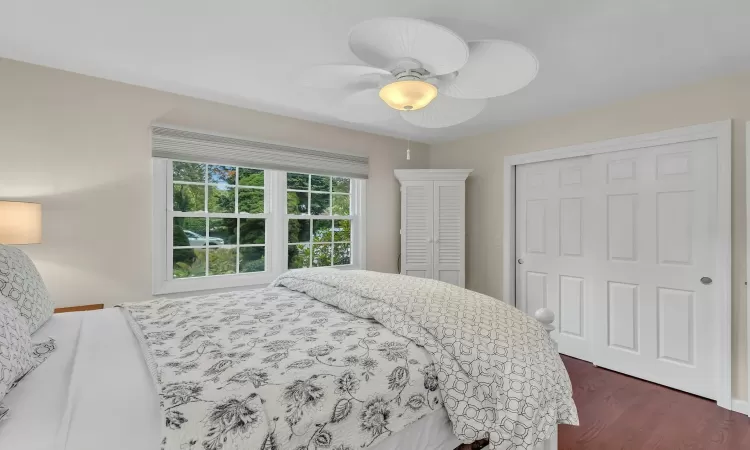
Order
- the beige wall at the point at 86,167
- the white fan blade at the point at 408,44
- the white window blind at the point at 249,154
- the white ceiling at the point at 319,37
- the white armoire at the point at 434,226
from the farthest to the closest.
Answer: the white armoire at the point at 434,226 < the white window blind at the point at 249,154 < the beige wall at the point at 86,167 < the white ceiling at the point at 319,37 < the white fan blade at the point at 408,44

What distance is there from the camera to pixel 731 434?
6.72 ft

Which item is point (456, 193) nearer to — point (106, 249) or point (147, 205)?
point (147, 205)

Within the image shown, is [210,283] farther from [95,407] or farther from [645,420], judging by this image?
[645,420]

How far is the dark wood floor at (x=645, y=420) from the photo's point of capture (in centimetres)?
195

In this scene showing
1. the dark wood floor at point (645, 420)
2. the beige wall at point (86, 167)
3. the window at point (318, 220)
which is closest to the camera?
the dark wood floor at point (645, 420)

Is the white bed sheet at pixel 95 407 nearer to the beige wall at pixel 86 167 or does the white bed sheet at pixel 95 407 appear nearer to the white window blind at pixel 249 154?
the beige wall at pixel 86 167

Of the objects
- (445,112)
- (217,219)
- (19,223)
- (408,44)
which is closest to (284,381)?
(408,44)

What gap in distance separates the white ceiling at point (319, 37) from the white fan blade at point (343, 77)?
33cm

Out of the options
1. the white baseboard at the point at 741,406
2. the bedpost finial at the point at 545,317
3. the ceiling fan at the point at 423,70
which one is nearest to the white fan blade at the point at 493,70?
the ceiling fan at the point at 423,70

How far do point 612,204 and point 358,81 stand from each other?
2.46 meters

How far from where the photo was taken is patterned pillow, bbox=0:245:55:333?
1359 mm

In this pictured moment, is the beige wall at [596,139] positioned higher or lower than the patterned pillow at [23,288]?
higher

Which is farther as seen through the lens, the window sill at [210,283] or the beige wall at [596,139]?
the window sill at [210,283]

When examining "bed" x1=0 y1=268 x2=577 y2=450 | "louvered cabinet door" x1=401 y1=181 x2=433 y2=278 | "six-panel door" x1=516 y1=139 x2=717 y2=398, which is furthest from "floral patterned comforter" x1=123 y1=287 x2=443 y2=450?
"six-panel door" x1=516 y1=139 x2=717 y2=398
